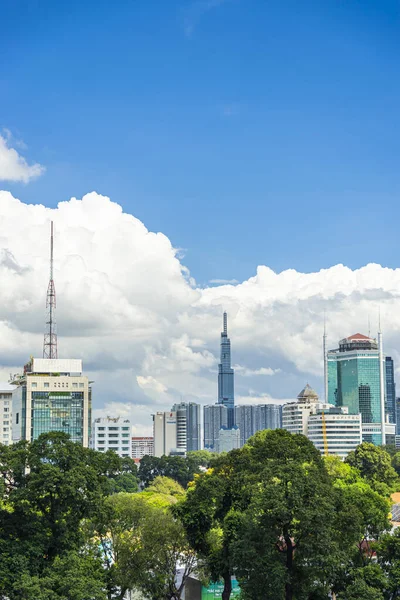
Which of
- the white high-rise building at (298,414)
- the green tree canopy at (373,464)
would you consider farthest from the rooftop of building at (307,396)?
the green tree canopy at (373,464)

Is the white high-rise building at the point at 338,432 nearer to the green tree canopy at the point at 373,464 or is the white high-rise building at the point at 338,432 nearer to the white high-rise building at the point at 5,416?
the white high-rise building at the point at 5,416

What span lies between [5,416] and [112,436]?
87.4 feet

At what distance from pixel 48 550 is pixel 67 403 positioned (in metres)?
97.1

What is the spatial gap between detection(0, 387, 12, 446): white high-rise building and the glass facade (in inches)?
2025

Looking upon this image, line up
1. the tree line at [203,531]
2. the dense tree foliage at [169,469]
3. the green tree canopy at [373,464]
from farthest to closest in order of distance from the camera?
the dense tree foliage at [169,469] < the green tree canopy at [373,464] < the tree line at [203,531]

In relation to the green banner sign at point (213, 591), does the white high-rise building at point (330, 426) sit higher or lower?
higher

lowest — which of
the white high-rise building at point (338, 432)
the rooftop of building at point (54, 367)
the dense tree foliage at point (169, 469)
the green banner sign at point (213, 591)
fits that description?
the green banner sign at point (213, 591)

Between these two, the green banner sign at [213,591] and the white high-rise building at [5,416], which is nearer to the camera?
the green banner sign at [213,591]

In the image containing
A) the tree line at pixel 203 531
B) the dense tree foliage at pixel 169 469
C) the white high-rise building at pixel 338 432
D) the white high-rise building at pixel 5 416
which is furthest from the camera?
the white high-rise building at pixel 5 416

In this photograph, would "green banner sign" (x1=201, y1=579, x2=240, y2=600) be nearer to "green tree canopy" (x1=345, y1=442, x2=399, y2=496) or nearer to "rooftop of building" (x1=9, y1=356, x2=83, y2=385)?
"green tree canopy" (x1=345, y1=442, x2=399, y2=496)

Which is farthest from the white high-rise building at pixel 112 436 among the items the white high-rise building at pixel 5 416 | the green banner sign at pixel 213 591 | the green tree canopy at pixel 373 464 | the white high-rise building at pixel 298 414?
the green banner sign at pixel 213 591

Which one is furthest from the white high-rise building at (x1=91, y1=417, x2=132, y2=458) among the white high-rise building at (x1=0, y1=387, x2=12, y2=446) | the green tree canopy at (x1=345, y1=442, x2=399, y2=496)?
the green tree canopy at (x1=345, y1=442, x2=399, y2=496)

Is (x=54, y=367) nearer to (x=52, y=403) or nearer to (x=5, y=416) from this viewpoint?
(x=52, y=403)

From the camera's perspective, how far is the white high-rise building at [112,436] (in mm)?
195750
